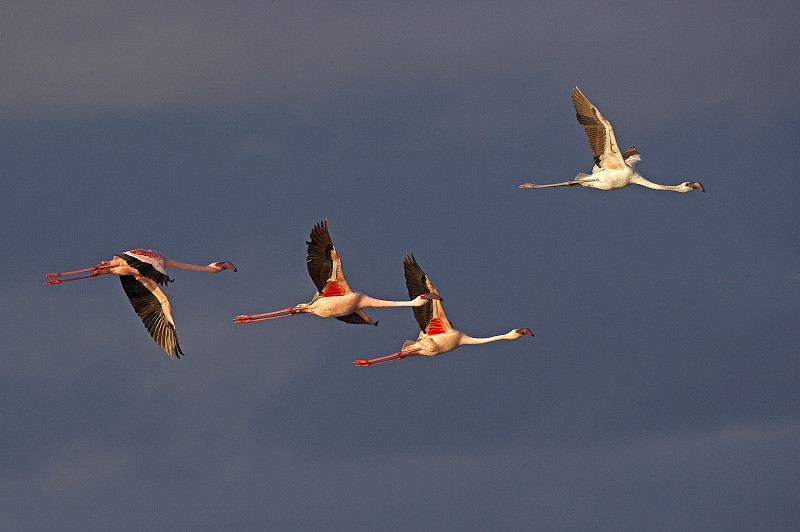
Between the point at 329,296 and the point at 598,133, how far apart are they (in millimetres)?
13566

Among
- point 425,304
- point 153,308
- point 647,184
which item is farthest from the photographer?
point 647,184

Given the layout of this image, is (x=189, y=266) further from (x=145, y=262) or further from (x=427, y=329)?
(x=427, y=329)

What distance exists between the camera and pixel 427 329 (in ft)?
200

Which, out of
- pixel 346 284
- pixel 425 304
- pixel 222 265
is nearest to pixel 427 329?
pixel 425 304

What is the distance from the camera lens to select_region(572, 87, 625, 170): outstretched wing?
61750 millimetres

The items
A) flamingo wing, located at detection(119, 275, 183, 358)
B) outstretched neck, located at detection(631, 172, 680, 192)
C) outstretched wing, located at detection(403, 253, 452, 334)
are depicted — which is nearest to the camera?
flamingo wing, located at detection(119, 275, 183, 358)

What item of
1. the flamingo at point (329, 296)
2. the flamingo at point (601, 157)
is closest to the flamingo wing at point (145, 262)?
the flamingo at point (329, 296)

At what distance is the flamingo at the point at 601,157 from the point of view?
61.8m

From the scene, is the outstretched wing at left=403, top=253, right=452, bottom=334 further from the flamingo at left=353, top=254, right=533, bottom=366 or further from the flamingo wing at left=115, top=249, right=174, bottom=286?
the flamingo wing at left=115, top=249, right=174, bottom=286

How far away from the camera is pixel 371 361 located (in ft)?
204

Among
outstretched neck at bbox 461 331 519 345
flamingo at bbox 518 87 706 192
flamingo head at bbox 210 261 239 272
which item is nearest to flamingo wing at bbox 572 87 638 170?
flamingo at bbox 518 87 706 192

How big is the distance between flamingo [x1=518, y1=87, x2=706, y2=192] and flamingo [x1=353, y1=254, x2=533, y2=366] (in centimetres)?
604

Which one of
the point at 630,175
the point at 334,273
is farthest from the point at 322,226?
the point at 630,175

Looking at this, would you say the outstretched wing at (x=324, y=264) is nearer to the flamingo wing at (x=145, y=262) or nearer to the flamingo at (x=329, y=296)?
the flamingo at (x=329, y=296)
